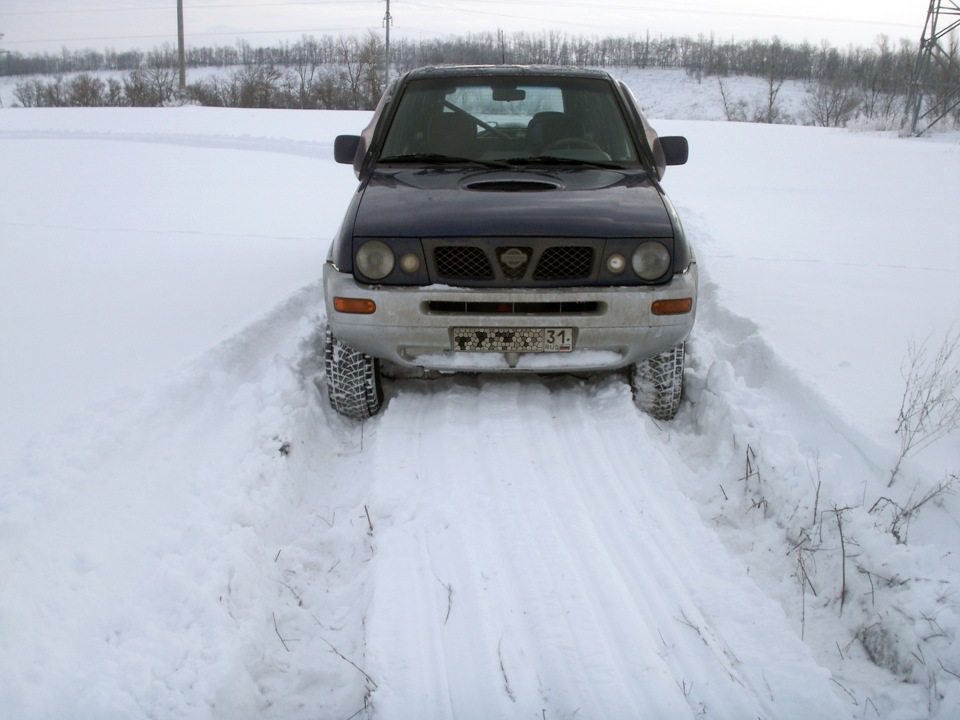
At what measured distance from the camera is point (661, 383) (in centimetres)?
352

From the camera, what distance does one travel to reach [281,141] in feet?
54.1

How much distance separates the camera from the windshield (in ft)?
13.0

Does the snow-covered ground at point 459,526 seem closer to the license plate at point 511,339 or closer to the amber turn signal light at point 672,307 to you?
the license plate at point 511,339

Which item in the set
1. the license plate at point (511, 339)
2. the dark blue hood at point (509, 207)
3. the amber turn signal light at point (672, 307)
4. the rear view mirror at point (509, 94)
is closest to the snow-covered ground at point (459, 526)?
the license plate at point (511, 339)

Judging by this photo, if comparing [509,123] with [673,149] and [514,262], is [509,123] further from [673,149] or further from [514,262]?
[514,262]

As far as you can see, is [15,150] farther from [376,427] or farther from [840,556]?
[840,556]

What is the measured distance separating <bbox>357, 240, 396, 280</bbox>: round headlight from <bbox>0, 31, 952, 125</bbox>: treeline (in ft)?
34.2

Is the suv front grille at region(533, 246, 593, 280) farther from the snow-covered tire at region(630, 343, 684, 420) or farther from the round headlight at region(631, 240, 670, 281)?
the snow-covered tire at region(630, 343, 684, 420)

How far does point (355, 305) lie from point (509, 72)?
2031 mm

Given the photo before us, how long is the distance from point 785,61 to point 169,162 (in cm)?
6817

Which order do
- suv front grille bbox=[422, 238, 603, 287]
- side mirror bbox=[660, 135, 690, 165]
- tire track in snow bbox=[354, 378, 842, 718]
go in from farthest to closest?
side mirror bbox=[660, 135, 690, 165]
suv front grille bbox=[422, 238, 603, 287]
tire track in snow bbox=[354, 378, 842, 718]

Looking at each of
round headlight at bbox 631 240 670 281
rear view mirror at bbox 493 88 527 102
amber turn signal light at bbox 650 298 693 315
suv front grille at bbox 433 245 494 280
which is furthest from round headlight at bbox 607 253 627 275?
rear view mirror at bbox 493 88 527 102

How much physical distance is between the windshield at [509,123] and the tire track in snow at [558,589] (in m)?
1.59

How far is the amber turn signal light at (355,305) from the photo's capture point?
3143 mm
